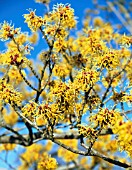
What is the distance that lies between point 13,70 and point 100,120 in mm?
2211

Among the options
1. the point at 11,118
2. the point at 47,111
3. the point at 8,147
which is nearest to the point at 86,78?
the point at 47,111

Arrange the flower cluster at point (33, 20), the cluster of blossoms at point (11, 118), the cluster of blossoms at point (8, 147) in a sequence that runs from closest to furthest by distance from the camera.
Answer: the flower cluster at point (33, 20), the cluster of blossoms at point (8, 147), the cluster of blossoms at point (11, 118)

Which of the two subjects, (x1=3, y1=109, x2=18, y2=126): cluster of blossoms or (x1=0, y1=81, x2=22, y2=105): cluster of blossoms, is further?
(x1=3, y1=109, x2=18, y2=126): cluster of blossoms

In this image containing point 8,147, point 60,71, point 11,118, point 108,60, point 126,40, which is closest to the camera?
point 108,60

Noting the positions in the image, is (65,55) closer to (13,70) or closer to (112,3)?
(13,70)

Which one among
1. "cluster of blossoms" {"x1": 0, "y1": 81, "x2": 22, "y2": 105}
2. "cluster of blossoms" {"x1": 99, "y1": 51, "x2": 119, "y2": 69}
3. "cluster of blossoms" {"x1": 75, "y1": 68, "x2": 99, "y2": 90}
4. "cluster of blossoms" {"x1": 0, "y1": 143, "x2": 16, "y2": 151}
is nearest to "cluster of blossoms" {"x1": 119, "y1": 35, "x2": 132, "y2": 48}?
"cluster of blossoms" {"x1": 99, "y1": 51, "x2": 119, "y2": 69}

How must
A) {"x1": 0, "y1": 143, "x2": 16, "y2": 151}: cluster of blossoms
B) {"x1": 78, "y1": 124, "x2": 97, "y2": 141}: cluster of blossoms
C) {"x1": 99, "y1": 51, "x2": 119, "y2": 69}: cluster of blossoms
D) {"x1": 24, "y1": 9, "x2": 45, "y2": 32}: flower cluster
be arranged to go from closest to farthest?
1. {"x1": 78, "y1": 124, "x2": 97, "y2": 141}: cluster of blossoms
2. {"x1": 99, "y1": 51, "x2": 119, "y2": 69}: cluster of blossoms
3. {"x1": 24, "y1": 9, "x2": 45, "y2": 32}: flower cluster
4. {"x1": 0, "y1": 143, "x2": 16, "y2": 151}: cluster of blossoms

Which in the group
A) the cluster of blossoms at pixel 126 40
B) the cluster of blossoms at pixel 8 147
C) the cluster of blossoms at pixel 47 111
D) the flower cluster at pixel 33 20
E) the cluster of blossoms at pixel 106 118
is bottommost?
the cluster of blossoms at pixel 8 147

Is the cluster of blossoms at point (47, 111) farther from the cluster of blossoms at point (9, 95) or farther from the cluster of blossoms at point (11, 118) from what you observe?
the cluster of blossoms at point (11, 118)

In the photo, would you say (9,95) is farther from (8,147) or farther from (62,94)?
(8,147)

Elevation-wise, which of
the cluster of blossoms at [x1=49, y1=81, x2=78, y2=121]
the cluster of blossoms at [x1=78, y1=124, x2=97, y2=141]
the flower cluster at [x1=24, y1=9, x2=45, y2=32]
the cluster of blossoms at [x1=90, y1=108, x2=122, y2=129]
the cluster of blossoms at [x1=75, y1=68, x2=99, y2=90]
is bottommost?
the cluster of blossoms at [x1=78, y1=124, x2=97, y2=141]

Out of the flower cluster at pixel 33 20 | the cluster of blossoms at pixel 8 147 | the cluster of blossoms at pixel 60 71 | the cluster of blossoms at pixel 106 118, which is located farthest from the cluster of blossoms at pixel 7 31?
the cluster of blossoms at pixel 8 147

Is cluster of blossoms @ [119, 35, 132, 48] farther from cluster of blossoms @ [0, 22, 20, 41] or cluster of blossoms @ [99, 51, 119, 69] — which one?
cluster of blossoms @ [0, 22, 20, 41]

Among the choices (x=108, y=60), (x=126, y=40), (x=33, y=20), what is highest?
(x=33, y=20)
